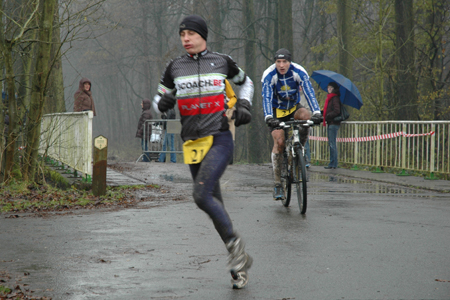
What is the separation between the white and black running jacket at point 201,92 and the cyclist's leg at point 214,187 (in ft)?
0.55

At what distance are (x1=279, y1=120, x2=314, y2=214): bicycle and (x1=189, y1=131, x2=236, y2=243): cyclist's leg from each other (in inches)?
127

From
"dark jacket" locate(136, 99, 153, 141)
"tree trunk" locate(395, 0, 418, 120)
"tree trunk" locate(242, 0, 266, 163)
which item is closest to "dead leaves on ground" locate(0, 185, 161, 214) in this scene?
"dark jacket" locate(136, 99, 153, 141)

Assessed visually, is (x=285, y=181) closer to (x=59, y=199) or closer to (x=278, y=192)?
(x=278, y=192)

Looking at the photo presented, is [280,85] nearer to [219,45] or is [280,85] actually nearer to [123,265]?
[123,265]

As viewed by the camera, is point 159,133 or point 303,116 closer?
point 303,116

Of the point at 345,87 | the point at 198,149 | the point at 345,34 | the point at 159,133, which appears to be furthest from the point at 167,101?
the point at 345,34

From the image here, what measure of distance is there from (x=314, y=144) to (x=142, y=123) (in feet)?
19.0

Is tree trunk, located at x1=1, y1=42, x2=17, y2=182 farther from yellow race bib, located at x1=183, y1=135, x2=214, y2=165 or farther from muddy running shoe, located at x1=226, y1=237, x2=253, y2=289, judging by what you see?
muddy running shoe, located at x1=226, y1=237, x2=253, y2=289

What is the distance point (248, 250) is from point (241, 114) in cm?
150

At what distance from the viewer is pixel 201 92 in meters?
4.95

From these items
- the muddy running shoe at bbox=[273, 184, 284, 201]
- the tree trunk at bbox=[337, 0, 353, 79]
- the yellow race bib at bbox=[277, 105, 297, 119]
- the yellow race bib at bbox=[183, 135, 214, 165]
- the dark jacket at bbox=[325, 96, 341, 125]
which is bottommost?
the muddy running shoe at bbox=[273, 184, 284, 201]

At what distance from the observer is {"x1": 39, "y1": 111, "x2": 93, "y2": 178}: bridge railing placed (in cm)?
1083

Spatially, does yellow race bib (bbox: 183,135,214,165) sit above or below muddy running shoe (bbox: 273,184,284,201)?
above

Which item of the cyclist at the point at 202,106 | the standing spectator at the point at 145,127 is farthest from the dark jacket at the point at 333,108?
the cyclist at the point at 202,106
